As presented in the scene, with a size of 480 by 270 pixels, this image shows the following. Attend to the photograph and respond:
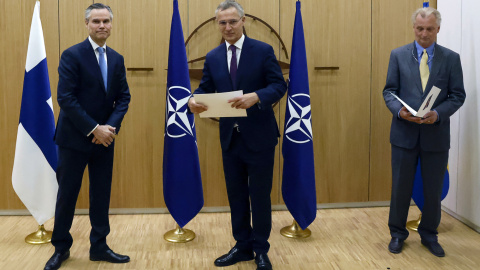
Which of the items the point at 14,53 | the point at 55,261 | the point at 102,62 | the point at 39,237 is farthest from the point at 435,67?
the point at 14,53

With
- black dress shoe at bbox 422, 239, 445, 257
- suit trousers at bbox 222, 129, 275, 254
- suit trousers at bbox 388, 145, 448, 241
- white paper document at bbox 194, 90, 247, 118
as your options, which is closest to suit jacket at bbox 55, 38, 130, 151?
white paper document at bbox 194, 90, 247, 118

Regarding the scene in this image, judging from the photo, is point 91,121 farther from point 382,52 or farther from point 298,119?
point 382,52

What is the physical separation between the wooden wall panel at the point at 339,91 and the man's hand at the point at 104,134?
207 cm

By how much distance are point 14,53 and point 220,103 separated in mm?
2475

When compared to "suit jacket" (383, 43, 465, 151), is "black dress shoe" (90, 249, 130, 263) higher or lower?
lower

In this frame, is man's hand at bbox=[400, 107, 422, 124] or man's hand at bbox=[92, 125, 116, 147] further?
man's hand at bbox=[400, 107, 422, 124]

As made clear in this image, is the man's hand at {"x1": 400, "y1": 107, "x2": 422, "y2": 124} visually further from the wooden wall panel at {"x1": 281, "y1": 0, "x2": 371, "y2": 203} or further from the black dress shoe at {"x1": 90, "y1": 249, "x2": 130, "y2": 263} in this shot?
the black dress shoe at {"x1": 90, "y1": 249, "x2": 130, "y2": 263}

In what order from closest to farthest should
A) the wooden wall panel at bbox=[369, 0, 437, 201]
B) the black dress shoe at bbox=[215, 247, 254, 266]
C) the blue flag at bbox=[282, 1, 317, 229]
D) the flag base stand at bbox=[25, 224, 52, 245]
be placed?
the black dress shoe at bbox=[215, 247, 254, 266]
the flag base stand at bbox=[25, 224, 52, 245]
the blue flag at bbox=[282, 1, 317, 229]
the wooden wall panel at bbox=[369, 0, 437, 201]

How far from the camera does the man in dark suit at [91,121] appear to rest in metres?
2.78

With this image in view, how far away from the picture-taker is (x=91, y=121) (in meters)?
2.75

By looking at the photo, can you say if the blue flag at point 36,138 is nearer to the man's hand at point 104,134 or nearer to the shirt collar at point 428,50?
the man's hand at point 104,134

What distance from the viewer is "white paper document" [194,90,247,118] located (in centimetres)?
258

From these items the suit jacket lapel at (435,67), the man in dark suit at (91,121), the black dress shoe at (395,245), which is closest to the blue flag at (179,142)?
the man in dark suit at (91,121)

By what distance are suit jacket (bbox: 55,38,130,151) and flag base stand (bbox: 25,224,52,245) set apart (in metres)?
1.03
